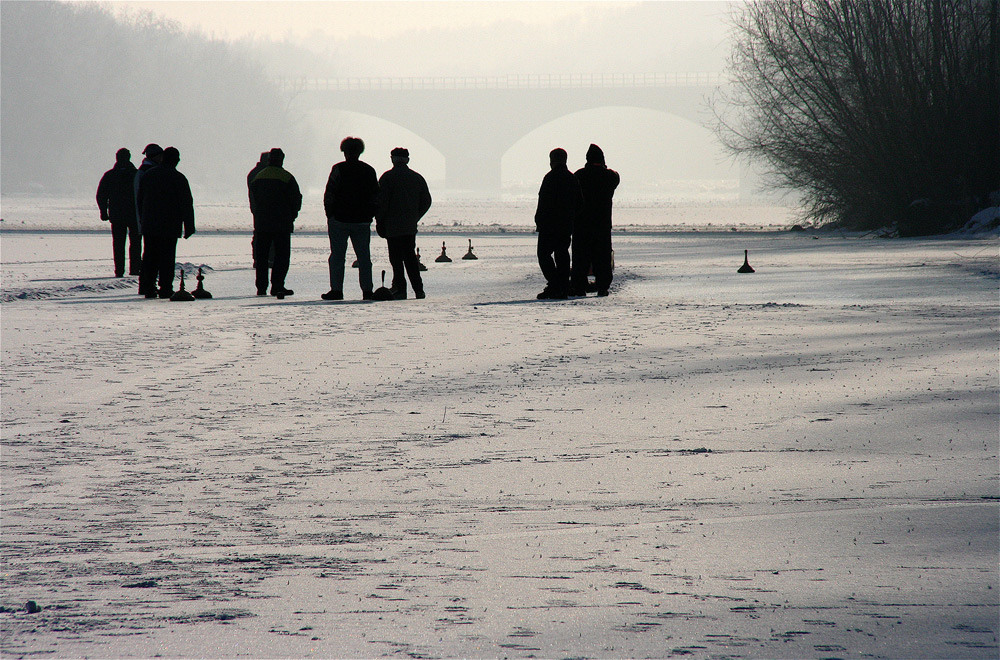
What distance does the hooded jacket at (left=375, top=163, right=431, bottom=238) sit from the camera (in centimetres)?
1203

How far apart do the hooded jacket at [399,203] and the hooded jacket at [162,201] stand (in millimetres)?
2082

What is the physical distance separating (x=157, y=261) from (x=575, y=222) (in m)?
4.77

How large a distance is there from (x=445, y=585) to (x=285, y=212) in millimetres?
9293

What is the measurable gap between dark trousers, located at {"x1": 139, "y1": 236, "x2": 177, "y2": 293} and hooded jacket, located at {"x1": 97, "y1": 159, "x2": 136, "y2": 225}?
2.01 metres

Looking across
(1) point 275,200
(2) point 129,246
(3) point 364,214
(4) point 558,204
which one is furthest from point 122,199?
(4) point 558,204

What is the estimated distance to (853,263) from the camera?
18562mm

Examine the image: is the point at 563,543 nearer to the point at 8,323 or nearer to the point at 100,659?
the point at 100,659

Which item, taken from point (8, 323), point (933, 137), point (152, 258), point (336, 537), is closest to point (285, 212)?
point (152, 258)

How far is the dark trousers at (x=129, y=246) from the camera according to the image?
47.1ft

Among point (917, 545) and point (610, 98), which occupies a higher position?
point (610, 98)

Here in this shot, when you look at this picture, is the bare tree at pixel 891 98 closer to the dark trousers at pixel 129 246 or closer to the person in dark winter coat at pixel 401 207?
the person in dark winter coat at pixel 401 207

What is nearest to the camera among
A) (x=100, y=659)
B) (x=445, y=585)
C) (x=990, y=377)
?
(x=100, y=659)

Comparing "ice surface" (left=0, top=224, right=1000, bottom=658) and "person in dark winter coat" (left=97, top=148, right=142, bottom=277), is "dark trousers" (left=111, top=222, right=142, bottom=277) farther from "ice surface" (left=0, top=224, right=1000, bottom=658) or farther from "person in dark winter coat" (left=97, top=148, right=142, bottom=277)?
"ice surface" (left=0, top=224, right=1000, bottom=658)

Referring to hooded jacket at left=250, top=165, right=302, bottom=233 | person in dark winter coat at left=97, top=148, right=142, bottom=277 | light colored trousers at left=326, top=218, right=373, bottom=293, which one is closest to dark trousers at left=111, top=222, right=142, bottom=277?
person in dark winter coat at left=97, top=148, right=142, bottom=277
